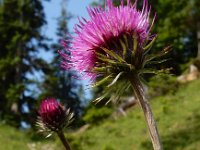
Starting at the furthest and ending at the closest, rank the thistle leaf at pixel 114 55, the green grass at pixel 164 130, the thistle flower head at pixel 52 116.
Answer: the green grass at pixel 164 130 < the thistle flower head at pixel 52 116 < the thistle leaf at pixel 114 55

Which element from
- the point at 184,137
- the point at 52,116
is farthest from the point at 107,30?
the point at 184,137

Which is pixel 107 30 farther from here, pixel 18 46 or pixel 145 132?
pixel 18 46

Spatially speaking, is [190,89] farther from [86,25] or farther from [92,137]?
→ [86,25]

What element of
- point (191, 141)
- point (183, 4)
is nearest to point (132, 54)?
point (191, 141)

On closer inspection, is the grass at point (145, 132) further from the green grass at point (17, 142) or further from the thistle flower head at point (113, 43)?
the thistle flower head at point (113, 43)

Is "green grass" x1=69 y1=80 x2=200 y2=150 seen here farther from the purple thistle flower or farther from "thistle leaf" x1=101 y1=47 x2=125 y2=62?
"thistle leaf" x1=101 y1=47 x2=125 y2=62

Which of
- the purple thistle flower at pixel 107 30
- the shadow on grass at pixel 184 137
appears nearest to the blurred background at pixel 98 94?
the shadow on grass at pixel 184 137
